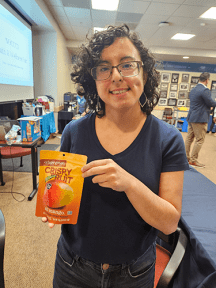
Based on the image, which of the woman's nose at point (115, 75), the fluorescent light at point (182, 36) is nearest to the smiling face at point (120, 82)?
the woman's nose at point (115, 75)

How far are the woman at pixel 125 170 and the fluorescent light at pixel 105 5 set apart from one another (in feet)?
13.3

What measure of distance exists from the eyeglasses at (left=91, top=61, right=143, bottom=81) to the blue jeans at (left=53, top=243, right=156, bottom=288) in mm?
702

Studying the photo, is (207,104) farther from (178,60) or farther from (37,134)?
(178,60)

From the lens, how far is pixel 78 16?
4691 millimetres

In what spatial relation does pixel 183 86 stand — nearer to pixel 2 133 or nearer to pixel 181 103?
pixel 181 103

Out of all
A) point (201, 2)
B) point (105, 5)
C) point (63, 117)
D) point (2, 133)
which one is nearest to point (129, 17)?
point (105, 5)

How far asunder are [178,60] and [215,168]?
6442 millimetres

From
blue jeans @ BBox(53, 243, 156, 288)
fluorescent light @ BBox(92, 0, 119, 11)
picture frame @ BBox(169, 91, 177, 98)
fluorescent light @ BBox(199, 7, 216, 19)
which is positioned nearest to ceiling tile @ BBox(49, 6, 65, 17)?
fluorescent light @ BBox(92, 0, 119, 11)

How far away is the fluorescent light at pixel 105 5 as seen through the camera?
3906 millimetres

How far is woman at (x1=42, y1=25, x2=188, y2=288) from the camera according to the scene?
65cm

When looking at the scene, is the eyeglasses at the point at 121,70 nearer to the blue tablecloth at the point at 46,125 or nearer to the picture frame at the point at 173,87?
the blue tablecloth at the point at 46,125

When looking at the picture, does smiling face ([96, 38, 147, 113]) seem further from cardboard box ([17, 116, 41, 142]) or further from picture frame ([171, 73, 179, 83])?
picture frame ([171, 73, 179, 83])

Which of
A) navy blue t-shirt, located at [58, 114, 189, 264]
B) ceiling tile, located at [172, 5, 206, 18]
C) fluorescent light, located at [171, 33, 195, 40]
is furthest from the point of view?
fluorescent light, located at [171, 33, 195, 40]

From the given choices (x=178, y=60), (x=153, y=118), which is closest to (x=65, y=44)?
(x=178, y=60)
